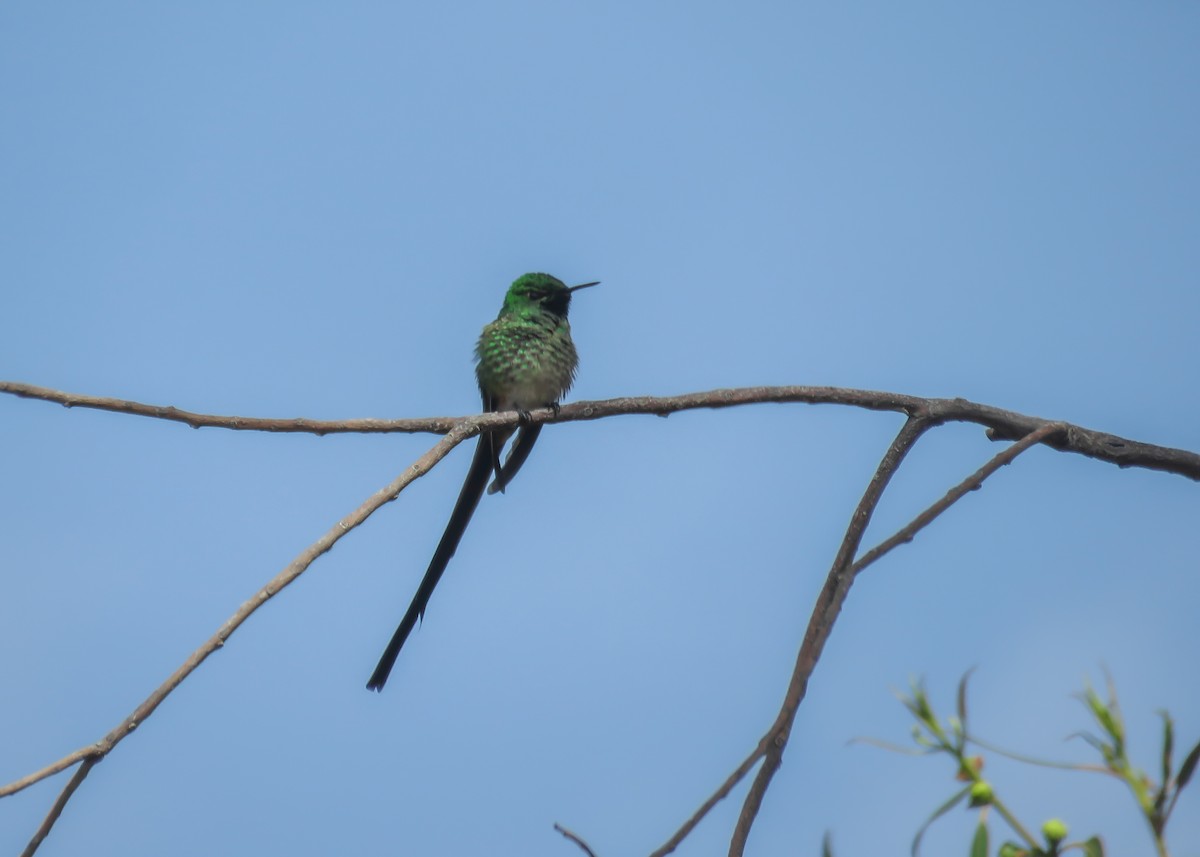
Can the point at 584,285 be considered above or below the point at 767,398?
above

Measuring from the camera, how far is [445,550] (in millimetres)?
4223

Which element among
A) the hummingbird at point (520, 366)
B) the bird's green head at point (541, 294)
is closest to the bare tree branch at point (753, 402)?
the hummingbird at point (520, 366)

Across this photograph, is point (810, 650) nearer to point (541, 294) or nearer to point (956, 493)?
point (956, 493)

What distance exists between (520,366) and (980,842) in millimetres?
4634

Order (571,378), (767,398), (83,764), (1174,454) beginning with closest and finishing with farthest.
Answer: (83,764), (1174,454), (767,398), (571,378)

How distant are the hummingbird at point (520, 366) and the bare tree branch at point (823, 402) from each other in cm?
157

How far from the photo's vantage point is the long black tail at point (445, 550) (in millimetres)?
3756

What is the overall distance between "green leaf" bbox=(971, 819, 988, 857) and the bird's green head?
506cm

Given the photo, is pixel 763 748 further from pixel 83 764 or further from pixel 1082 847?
pixel 83 764

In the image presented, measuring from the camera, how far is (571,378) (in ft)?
19.5

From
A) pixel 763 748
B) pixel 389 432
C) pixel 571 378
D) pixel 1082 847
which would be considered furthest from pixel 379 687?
pixel 1082 847

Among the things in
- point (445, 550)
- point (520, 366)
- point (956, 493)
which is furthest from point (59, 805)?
point (520, 366)

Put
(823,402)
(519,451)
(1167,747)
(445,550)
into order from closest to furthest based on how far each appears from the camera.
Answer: (1167,747) < (823,402) < (445,550) < (519,451)

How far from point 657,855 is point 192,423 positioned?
1.54 meters
